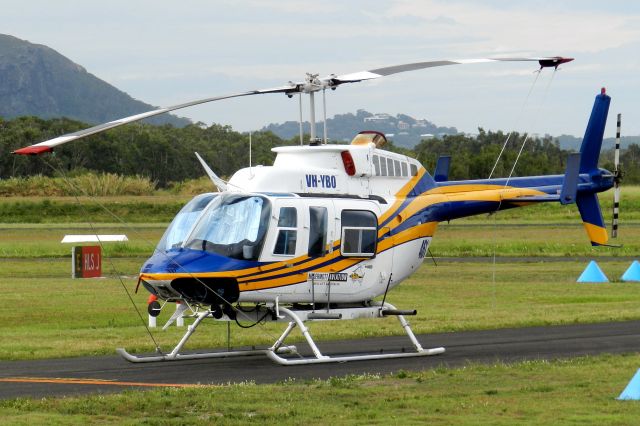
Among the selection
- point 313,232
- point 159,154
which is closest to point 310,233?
point 313,232

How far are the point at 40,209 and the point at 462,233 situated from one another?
34.4 m

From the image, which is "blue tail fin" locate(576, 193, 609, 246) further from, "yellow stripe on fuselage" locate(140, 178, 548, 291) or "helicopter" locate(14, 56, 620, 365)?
"helicopter" locate(14, 56, 620, 365)

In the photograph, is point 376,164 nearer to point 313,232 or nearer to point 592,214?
point 313,232

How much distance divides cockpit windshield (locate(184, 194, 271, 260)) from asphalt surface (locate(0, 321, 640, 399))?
5.73 feet

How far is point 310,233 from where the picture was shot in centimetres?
1742

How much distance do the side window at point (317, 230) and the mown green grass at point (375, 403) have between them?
8.01ft

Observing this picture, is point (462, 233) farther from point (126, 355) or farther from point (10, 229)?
point (126, 355)

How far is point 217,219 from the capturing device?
54.7 feet

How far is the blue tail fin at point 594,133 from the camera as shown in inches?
810

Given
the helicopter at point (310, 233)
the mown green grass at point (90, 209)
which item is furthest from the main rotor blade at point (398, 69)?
the mown green grass at point (90, 209)

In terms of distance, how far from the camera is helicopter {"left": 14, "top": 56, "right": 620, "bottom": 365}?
54.5ft

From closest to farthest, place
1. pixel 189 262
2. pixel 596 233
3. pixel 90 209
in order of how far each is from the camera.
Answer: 1. pixel 189 262
2. pixel 596 233
3. pixel 90 209

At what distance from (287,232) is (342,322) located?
25.2 ft

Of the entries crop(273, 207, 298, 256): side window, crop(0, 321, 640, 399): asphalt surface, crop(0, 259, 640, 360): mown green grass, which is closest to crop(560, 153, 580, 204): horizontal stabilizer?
crop(0, 321, 640, 399): asphalt surface
